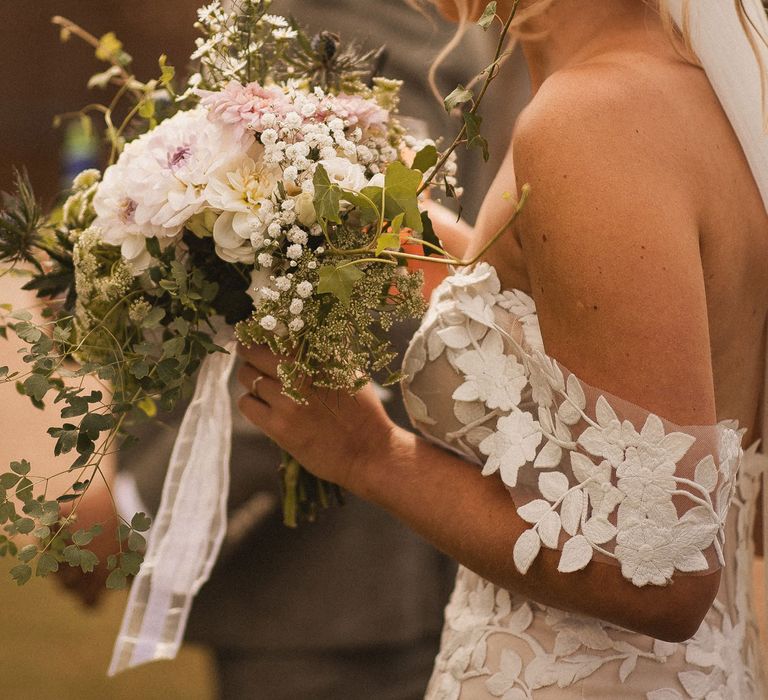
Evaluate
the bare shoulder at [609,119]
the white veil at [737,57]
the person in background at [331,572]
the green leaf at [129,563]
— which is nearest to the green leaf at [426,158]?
the bare shoulder at [609,119]

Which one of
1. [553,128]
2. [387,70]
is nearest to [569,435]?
[553,128]

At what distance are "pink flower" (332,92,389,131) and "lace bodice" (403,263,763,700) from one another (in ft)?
0.76

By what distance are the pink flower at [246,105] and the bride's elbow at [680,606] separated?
704mm

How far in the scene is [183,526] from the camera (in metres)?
1.33

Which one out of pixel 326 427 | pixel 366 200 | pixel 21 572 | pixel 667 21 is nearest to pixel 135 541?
pixel 21 572

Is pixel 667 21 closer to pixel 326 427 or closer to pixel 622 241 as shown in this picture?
pixel 622 241

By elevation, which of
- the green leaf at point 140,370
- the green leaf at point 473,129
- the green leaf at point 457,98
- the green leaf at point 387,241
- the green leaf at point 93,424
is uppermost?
the green leaf at point 457,98

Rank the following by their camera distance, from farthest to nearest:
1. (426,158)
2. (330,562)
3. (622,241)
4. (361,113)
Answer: (330,562), (361,113), (426,158), (622,241)

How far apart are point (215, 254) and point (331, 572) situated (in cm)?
135

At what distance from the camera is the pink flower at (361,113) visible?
108 cm

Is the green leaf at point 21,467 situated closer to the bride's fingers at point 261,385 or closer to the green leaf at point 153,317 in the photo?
the green leaf at point 153,317

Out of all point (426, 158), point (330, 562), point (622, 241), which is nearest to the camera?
point (622, 241)

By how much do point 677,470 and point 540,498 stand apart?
16 cm

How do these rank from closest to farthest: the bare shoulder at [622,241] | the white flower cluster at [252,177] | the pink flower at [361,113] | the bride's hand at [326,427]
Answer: the bare shoulder at [622,241], the white flower cluster at [252,177], the pink flower at [361,113], the bride's hand at [326,427]
